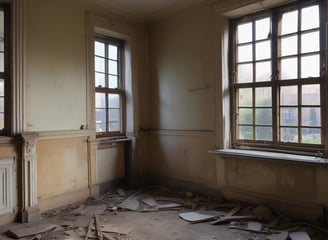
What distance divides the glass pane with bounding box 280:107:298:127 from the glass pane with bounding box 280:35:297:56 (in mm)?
714

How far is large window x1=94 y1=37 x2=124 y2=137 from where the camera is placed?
4.45 metres

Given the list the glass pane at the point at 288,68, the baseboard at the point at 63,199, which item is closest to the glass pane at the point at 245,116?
the glass pane at the point at 288,68

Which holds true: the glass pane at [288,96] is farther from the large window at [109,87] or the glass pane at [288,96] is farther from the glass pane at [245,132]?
the large window at [109,87]

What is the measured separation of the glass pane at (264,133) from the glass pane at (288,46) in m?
1.01

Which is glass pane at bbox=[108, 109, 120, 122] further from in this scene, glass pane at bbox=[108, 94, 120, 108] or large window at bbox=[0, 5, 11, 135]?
large window at bbox=[0, 5, 11, 135]

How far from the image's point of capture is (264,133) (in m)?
3.72

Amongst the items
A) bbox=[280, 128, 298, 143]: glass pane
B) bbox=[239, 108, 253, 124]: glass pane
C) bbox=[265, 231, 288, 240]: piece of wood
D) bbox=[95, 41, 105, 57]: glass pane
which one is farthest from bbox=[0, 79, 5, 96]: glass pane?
bbox=[280, 128, 298, 143]: glass pane

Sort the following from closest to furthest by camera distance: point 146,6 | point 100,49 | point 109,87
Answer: point 146,6 → point 100,49 → point 109,87


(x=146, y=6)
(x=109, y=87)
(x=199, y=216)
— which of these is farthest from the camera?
(x=109, y=87)

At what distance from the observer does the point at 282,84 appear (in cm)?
354

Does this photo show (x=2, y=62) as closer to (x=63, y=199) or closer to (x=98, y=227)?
(x=63, y=199)

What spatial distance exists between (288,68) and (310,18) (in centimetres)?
63

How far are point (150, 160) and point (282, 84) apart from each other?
263 centimetres

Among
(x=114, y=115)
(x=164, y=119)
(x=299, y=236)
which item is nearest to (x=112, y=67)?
(x=114, y=115)
